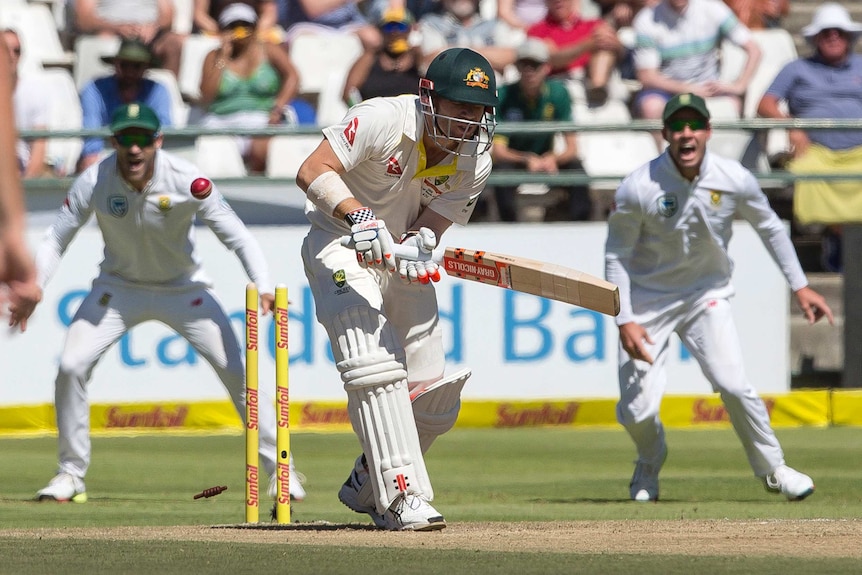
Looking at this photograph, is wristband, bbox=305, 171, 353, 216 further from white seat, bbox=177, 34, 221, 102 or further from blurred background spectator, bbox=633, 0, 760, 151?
white seat, bbox=177, 34, 221, 102

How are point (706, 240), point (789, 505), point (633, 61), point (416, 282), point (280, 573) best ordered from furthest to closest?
1. point (633, 61)
2. point (706, 240)
3. point (789, 505)
4. point (416, 282)
5. point (280, 573)

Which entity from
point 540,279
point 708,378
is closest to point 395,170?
point 540,279

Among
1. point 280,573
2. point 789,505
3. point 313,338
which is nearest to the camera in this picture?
point 280,573

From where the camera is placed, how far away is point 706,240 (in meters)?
7.39

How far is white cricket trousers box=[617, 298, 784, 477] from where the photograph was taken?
23.1 feet

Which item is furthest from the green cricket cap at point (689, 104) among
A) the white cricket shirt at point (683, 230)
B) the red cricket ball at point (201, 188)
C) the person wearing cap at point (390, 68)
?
the person wearing cap at point (390, 68)

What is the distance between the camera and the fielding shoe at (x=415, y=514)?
546cm

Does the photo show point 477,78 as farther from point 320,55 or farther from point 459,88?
point 320,55

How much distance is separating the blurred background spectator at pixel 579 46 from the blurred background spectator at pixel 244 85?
6.75 ft

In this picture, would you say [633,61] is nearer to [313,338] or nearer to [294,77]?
[294,77]

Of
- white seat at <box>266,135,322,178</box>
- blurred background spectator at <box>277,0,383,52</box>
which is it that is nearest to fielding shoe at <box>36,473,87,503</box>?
white seat at <box>266,135,322,178</box>

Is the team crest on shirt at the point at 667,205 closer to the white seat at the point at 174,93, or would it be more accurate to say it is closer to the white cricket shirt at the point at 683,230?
the white cricket shirt at the point at 683,230

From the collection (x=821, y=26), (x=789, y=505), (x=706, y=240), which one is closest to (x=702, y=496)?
(x=789, y=505)

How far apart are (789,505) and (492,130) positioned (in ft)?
8.08
